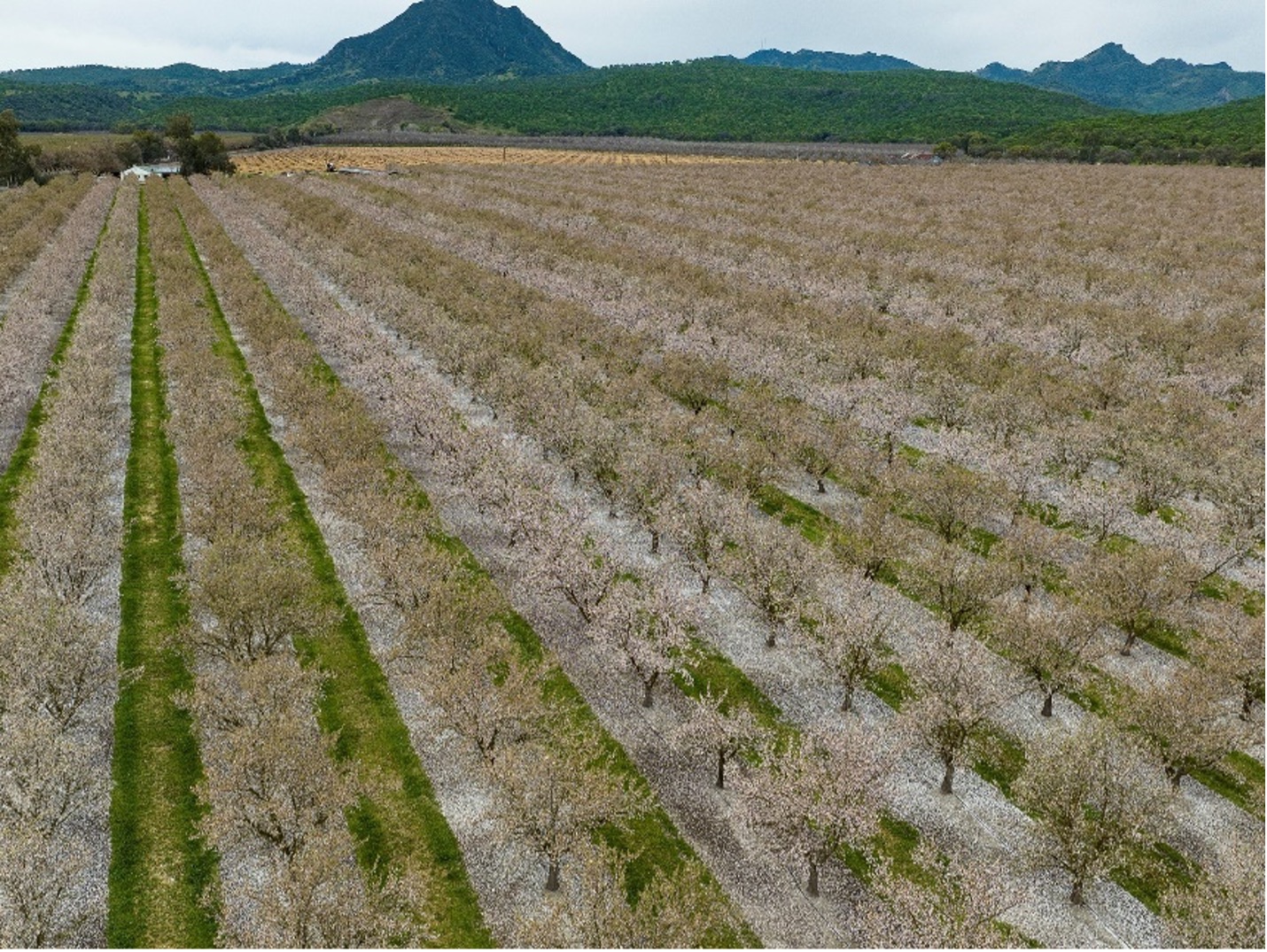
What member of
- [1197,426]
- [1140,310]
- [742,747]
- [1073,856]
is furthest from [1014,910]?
[1140,310]

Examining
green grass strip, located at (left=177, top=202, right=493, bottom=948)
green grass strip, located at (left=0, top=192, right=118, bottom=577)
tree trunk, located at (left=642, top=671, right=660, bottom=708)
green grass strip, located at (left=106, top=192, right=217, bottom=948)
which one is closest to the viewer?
green grass strip, located at (left=106, top=192, right=217, bottom=948)

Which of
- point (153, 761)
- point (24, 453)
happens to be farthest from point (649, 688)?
point (24, 453)

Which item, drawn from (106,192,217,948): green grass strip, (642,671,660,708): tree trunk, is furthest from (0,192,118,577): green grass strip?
(642,671,660,708): tree trunk

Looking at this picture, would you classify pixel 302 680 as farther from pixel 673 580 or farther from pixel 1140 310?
pixel 1140 310

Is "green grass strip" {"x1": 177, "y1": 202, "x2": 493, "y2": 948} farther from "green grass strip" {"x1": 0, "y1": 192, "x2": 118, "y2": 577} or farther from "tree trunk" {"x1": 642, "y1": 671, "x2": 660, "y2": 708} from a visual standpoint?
"green grass strip" {"x1": 0, "y1": 192, "x2": 118, "y2": 577}

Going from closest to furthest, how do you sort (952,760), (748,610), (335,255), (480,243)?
1. (952,760)
2. (748,610)
3. (335,255)
4. (480,243)

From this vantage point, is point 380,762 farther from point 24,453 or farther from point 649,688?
point 24,453

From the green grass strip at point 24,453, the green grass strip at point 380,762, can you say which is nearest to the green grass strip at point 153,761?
the green grass strip at point 380,762
